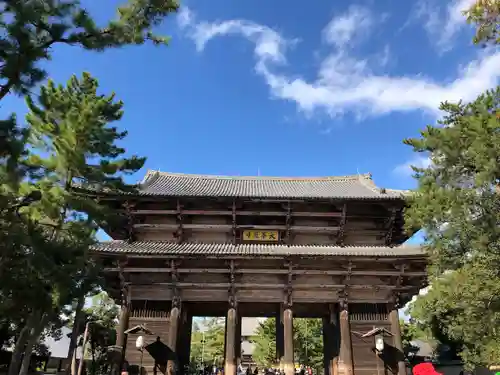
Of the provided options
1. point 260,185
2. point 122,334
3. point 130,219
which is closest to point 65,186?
point 130,219

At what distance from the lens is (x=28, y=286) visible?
9812mm

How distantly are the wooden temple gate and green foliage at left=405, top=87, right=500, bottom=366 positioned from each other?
369 cm

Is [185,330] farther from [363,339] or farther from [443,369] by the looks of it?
[443,369]

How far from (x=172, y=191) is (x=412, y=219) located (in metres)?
11.5

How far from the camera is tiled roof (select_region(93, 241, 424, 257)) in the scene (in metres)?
16.3

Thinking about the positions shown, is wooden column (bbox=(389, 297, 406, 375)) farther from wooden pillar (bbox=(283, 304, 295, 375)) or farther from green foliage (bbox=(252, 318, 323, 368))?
green foliage (bbox=(252, 318, 323, 368))

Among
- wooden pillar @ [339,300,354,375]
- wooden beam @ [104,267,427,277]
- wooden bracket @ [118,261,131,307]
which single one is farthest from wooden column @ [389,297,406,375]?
wooden bracket @ [118,261,131,307]

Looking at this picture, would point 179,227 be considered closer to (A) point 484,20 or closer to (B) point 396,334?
(B) point 396,334

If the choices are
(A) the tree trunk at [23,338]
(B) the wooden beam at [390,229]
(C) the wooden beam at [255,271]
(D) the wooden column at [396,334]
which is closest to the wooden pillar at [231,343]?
(C) the wooden beam at [255,271]

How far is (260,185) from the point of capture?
24141 millimetres

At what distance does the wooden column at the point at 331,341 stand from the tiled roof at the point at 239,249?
11.1ft

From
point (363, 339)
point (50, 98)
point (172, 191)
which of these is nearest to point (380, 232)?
point (363, 339)

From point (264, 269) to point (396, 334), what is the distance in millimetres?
6359

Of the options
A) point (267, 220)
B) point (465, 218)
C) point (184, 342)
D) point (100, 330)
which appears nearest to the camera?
point (465, 218)
